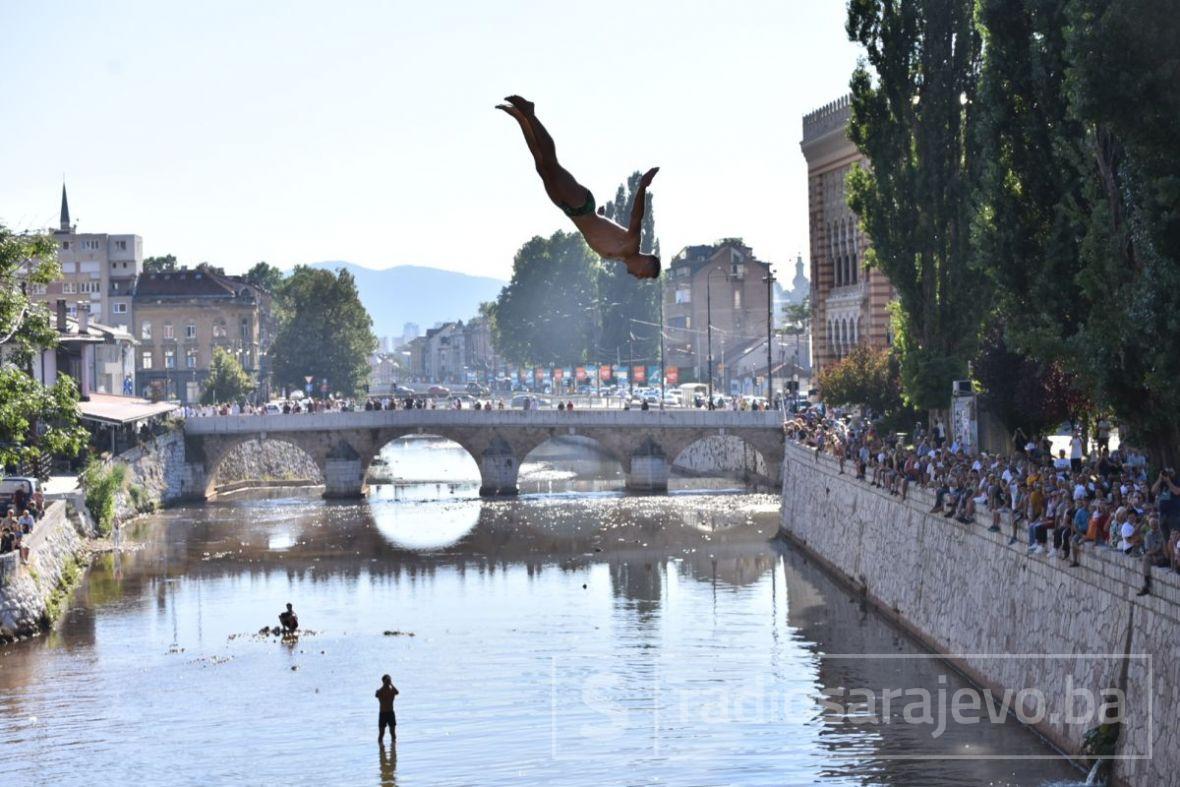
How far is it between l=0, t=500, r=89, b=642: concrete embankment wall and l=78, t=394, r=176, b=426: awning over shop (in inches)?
471

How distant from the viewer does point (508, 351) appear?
170m

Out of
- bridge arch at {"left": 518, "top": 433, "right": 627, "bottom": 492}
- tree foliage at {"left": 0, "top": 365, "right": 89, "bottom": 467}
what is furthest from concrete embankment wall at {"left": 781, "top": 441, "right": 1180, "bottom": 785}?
bridge arch at {"left": 518, "top": 433, "right": 627, "bottom": 492}

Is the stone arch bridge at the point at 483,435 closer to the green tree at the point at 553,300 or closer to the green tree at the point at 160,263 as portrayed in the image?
the green tree at the point at 553,300

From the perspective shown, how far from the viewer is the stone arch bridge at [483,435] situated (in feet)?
297

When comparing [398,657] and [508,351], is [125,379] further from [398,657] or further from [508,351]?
[398,657]

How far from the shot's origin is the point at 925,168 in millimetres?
55562

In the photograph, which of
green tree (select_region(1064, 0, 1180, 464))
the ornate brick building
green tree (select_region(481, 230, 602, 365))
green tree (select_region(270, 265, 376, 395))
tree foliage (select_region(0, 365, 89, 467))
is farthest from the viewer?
green tree (select_region(481, 230, 602, 365))

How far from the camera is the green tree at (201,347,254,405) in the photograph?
133 meters

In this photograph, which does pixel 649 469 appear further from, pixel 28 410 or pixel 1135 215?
pixel 1135 215

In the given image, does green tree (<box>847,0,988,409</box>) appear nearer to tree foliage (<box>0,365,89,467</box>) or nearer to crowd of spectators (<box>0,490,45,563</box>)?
tree foliage (<box>0,365,89,467</box>)

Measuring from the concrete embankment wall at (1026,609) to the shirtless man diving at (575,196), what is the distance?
17.5 meters

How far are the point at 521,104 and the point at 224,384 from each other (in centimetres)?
12386

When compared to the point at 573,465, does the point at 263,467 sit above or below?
above

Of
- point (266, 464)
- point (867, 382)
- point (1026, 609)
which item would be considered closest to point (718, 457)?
point (266, 464)
